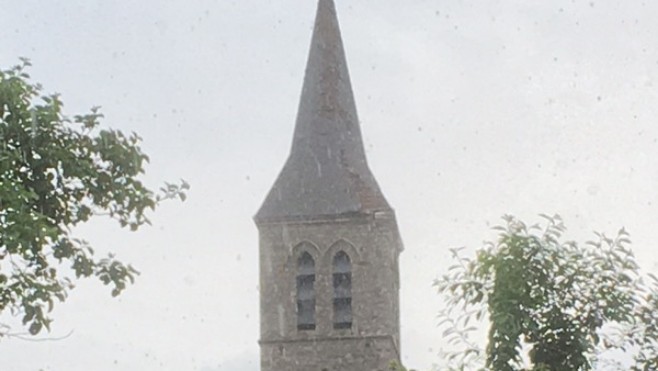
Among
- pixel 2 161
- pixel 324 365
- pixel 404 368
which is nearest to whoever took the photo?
pixel 2 161

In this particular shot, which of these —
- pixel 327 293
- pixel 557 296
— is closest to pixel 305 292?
pixel 327 293

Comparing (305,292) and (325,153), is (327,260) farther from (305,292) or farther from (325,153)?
(325,153)

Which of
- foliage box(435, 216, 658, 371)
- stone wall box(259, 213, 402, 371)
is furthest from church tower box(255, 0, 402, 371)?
foliage box(435, 216, 658, 371)

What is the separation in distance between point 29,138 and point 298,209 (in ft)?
72.4

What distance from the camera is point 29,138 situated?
1361 cm

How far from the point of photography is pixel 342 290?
35.5m

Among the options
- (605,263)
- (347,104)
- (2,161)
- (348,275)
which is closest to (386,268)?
(348,275)

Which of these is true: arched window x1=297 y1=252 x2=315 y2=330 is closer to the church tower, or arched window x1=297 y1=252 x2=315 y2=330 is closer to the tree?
the church tower

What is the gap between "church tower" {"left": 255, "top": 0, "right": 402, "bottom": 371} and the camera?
34.7 m

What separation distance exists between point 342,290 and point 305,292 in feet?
2.76

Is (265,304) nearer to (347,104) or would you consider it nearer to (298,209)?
(298,209)

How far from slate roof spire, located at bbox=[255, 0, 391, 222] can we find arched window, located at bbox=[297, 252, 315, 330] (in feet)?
3.48

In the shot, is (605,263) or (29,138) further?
(605,263)

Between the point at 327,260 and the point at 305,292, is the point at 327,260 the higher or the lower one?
the higher one
